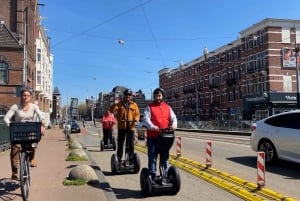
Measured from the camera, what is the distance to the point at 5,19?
5625 cm

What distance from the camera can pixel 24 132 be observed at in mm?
7324

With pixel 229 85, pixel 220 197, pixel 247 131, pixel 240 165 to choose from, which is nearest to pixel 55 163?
pixel 240 165

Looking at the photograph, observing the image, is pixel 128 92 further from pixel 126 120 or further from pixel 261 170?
pixel 261 170

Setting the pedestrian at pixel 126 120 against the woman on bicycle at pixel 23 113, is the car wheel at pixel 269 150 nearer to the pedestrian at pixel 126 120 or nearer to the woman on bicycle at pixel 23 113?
the pedestrian at pixel 126 120

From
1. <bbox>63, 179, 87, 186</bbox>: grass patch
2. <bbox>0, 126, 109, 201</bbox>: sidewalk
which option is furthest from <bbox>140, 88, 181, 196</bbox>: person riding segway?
<bbox>63, 179, 87, 186</bbox>: grass patch

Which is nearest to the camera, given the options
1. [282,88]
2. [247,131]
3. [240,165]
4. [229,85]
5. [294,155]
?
[294,155]

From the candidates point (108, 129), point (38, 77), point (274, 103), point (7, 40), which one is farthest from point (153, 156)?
point (38, 77)

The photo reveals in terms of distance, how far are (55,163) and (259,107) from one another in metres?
46.3

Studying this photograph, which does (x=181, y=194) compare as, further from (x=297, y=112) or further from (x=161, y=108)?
(x=297, y=112)

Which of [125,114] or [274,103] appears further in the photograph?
[274,103]

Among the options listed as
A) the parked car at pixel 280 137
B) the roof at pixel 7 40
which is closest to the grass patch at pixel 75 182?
the parked car at pixel 280 137

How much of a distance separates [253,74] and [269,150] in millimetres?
47336

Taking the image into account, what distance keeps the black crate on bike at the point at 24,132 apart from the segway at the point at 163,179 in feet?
6.77

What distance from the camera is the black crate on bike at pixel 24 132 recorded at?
723 cm
